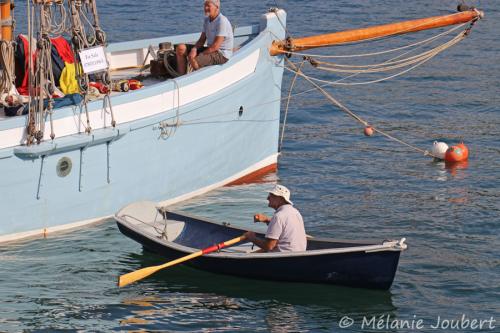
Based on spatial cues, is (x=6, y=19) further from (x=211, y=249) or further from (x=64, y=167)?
(x=211, y=249)

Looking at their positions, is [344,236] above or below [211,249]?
below

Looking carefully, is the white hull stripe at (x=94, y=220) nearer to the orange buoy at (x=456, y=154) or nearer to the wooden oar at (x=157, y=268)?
the wooden oar at (x=157, y=268)

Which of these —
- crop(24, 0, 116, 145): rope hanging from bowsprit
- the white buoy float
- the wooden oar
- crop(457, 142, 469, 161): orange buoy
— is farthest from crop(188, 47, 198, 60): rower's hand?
crop(457, 142, 469, 161): orange buoy

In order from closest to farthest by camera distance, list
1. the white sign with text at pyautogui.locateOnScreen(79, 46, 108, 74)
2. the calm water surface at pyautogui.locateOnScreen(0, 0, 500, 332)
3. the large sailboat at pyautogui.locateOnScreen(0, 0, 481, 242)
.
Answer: the calm water surface at pyautogui.locateOnScreen(0, 0, 500, 332), the large sailboat at pyautogui.locateOnScreen(0, 0, 481, 242), the white sign with text at pyautogui.locateOnScreen(79, 46, 108, 74)

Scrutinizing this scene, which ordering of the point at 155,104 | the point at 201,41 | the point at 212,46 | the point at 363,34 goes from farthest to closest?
the point at 363,34 < the point at 201,41 < the point at 212,46 < the point at 155,104

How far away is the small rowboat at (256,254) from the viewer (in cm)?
1391

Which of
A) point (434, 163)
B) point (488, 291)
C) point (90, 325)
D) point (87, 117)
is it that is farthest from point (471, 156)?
point (90, 325)

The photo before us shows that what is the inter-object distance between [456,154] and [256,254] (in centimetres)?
800

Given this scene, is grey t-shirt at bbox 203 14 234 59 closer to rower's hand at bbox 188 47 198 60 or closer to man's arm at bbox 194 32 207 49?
man's arm at bbox 194 32 207 49

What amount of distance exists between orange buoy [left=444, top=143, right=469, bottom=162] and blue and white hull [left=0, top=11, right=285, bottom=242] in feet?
11.3

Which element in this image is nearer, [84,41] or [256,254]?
[256,254]

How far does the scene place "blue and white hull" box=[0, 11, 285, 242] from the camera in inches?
615

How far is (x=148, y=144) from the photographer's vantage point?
1702cm

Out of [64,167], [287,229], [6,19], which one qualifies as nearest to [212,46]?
[6,19]
